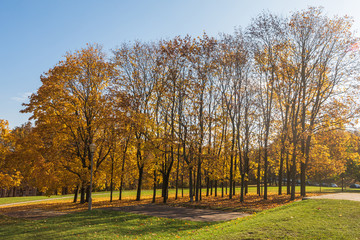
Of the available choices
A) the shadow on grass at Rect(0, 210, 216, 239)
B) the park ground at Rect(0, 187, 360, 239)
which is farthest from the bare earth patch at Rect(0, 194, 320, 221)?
the shadow on grass at Rect(0, 210, 216, 239)

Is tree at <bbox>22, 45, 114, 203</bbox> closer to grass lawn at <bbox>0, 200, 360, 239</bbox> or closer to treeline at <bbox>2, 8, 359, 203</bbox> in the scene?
treeline at <bbox>2, 8, 359, 203</bbox>

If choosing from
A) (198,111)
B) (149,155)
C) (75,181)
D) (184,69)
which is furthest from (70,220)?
(184,69)

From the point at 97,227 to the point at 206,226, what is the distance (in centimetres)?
594

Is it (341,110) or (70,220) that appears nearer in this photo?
(70,220)

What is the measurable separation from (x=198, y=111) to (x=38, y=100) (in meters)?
14.9

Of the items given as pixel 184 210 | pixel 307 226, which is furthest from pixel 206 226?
pixel 184 210

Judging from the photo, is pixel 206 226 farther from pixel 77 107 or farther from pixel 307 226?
pixel 77 107

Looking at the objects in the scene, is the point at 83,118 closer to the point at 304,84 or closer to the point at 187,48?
the point at 187,48

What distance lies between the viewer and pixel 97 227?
13594mm

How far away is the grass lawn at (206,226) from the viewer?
30.3 feet

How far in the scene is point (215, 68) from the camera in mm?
24375

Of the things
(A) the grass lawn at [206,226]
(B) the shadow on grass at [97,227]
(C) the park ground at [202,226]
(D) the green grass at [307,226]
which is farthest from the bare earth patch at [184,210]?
(D) the green grass at [307,226]

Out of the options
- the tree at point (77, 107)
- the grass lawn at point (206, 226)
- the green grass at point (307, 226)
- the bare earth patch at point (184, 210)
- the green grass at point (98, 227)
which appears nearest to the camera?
the green grass at point (307, 226)

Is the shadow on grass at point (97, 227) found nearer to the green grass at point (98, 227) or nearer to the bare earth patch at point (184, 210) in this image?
the green grass at point (98, 227)
